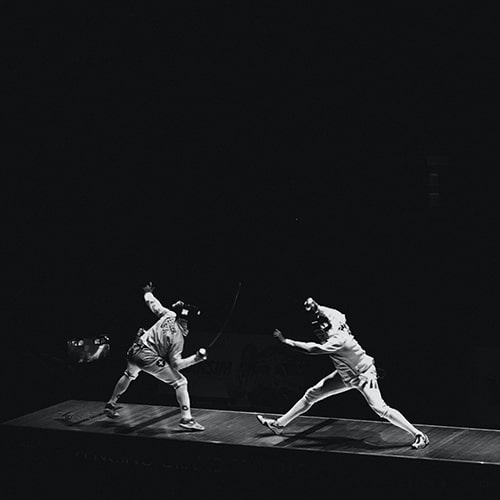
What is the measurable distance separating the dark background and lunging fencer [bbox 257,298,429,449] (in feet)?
3.21

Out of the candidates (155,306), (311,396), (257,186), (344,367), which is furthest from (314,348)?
(257,186)

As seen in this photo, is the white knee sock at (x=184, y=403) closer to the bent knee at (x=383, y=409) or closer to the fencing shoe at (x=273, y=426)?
the fencing shoe at (x=273, y=426)

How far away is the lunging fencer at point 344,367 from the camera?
916 centimetres

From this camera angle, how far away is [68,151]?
1137 centimetres

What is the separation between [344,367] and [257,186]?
2.33 m

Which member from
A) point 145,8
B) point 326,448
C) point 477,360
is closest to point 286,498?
point 326,448

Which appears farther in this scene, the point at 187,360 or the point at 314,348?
the point at 187,360

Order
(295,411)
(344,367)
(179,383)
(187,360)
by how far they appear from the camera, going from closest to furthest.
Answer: (344,367), (295,411), (187,360), (179,383)

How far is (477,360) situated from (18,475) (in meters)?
4.26

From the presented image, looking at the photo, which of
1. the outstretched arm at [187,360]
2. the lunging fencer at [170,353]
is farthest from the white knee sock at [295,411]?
the outstretched arm at [187,360]

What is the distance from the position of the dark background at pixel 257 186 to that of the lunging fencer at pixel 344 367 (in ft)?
3.21

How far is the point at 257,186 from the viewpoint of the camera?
427 inches

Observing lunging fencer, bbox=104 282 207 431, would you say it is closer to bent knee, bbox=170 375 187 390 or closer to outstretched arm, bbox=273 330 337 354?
bent knee, bbox=170 375 187 390

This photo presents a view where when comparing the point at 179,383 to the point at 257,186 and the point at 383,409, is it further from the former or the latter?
the point at 257,186
